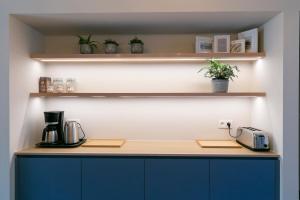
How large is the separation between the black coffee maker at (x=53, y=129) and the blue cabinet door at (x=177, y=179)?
0.98 meters

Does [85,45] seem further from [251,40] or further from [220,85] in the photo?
[251,40]

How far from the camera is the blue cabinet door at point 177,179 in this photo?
2.21 metres

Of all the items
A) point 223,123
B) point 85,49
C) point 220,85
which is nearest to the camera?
point 220,85

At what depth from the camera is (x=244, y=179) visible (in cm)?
219

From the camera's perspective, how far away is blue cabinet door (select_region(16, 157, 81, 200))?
2.26m

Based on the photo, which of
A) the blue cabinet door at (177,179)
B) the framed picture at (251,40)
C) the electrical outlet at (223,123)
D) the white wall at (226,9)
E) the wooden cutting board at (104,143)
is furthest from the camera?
the electrical outlet at (223,123)

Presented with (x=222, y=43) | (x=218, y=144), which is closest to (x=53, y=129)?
(x=218, y=144)

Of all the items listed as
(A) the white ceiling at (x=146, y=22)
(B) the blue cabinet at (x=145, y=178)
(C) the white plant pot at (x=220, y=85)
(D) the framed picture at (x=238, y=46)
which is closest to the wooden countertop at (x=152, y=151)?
(B) the blue cabinet at (x=145, y=178)

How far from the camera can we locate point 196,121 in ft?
9.20

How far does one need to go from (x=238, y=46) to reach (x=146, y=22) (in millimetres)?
912

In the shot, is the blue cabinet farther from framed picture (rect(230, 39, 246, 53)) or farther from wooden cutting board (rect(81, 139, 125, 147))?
framed picture (rect(230, 39, 246, 53))

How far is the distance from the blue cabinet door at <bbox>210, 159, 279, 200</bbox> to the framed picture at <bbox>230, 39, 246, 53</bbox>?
3.38ft

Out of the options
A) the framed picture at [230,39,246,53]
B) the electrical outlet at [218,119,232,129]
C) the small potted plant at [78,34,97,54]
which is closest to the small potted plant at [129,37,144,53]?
the small potted plant at [78,34,97,54]

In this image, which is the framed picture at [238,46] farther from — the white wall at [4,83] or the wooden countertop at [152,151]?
the white wall at [4,83]
